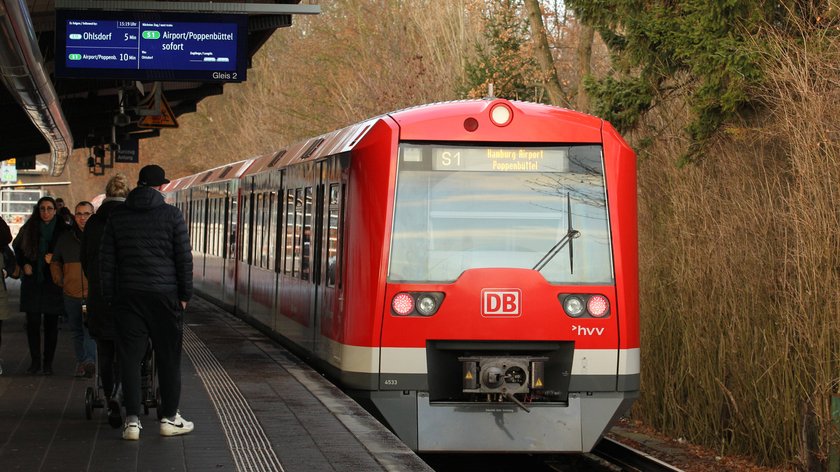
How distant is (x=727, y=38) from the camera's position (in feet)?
43.8

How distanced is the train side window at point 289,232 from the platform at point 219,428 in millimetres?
1353

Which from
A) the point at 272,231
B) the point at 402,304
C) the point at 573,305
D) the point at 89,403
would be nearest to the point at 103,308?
the point at 89,403

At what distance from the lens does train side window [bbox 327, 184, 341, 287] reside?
37.8 ft

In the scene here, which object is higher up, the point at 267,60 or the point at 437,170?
the point at 267,60

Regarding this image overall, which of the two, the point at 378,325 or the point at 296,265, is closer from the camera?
the point at 378,325

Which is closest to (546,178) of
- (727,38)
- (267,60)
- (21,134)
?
(727,38)

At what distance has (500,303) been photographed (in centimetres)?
1026

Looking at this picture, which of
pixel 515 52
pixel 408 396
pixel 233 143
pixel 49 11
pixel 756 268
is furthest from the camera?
pixel 233 143

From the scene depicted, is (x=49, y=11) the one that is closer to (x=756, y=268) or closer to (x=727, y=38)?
(x=727, y=38)

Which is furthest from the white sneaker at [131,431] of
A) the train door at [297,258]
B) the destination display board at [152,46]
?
the destination display board at [152,46]

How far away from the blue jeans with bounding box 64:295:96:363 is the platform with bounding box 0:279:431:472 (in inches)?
9.5

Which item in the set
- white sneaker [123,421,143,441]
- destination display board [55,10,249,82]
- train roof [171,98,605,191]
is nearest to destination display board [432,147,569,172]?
train roof [171,98,605,191]

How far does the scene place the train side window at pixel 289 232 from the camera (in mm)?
15016

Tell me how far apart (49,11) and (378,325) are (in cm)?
903
